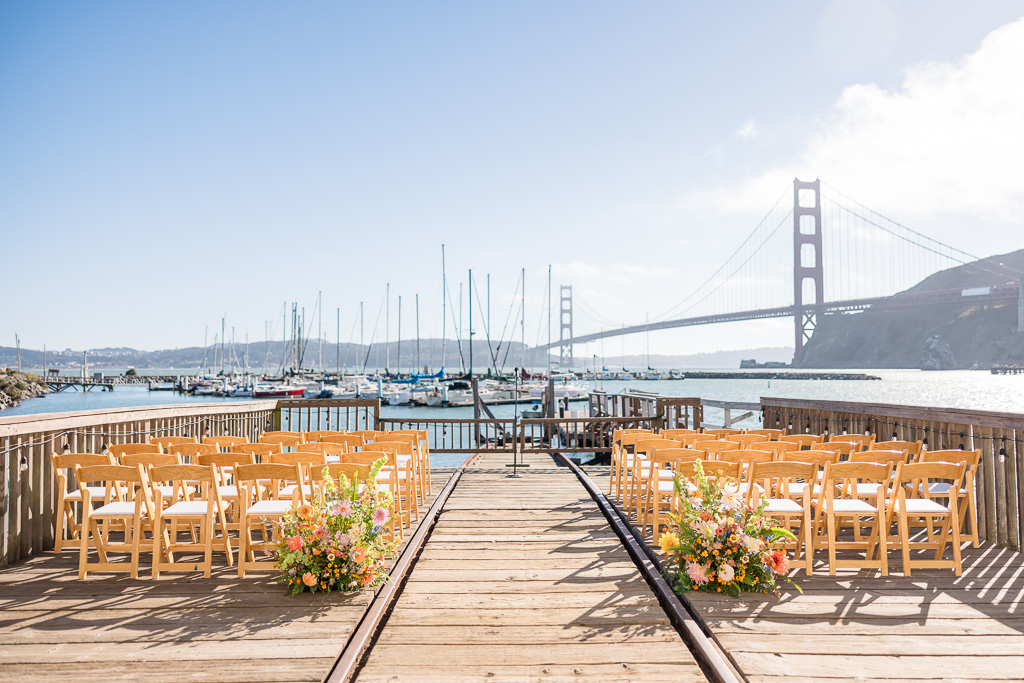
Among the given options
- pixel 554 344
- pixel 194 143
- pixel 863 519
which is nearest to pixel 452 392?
pixel 554 344

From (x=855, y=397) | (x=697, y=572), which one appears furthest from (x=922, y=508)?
(x=855, y=397)

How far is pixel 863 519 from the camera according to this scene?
6.04 m

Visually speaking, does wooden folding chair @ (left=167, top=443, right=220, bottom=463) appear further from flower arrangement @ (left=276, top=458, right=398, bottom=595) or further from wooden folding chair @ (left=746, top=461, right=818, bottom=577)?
wooden folding chair @ (left=746, top=461, right=818, bottom=577)

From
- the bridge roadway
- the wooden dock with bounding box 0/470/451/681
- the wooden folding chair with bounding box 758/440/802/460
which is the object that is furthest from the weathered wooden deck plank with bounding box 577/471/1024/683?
the bridge roadway

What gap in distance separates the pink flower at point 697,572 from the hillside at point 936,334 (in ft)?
281

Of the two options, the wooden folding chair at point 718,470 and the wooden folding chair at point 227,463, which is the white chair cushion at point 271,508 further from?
the wooden folding chair at point 718,470

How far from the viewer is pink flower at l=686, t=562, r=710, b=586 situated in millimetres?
3910

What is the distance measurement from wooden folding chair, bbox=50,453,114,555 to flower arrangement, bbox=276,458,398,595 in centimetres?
164

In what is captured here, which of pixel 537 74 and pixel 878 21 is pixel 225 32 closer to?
pixel 537 74

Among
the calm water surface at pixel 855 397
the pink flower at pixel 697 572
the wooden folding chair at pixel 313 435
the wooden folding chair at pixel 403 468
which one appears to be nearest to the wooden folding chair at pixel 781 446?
the pink flower at pixel 697 572

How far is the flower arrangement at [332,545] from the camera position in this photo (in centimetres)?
399

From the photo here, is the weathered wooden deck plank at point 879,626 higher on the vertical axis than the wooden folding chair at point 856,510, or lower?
lower

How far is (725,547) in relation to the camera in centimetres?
401

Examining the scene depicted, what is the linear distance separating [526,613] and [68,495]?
12.2 feet
